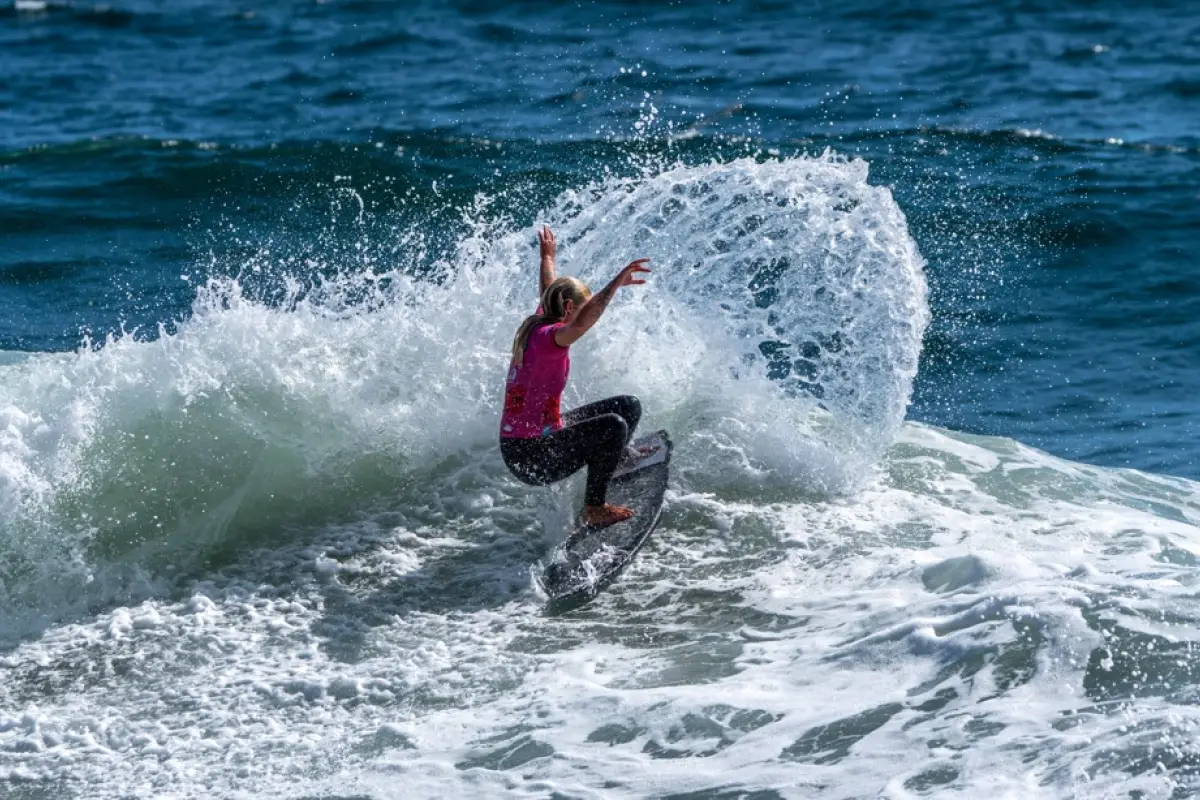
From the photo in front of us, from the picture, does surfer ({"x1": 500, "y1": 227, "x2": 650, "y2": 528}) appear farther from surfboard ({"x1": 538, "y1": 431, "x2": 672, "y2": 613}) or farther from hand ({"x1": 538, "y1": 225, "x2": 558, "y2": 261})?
hand ({"x1": 538, "y1": 225, "x2": 558, "y2": 261})

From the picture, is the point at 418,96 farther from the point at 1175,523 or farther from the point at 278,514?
the point at 1175,523

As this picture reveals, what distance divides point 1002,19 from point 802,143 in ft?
24.9

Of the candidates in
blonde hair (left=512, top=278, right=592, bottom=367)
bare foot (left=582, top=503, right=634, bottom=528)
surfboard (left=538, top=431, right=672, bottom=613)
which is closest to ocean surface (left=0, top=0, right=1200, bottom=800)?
surfboard (left=538, top=431, right=672, bottom=613)

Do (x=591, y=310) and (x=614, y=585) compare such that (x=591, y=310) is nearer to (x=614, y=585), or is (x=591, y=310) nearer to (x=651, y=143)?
(x=614, y=585)

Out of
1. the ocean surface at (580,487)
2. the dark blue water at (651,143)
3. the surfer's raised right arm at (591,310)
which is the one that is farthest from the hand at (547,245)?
the dark blue water at (651,143)

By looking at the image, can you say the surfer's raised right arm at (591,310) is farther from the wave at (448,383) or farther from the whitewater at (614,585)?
the wave at (448,383)

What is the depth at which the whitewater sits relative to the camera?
6129 mm

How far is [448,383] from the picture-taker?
9281mm

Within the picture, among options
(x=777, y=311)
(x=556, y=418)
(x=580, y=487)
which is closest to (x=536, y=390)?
(x=556, y=418)

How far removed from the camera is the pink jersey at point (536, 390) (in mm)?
7828

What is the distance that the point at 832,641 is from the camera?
689 centimetres

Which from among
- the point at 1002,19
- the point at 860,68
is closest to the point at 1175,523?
the point at 860,68

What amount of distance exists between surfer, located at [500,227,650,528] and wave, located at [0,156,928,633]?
901 millimetres

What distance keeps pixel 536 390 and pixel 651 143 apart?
9.18m
